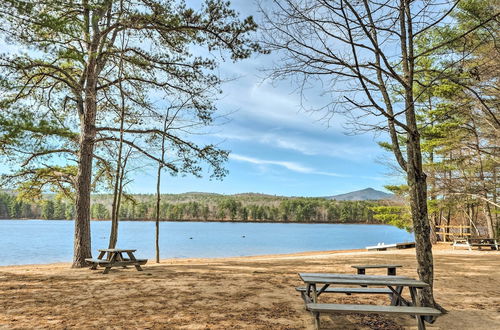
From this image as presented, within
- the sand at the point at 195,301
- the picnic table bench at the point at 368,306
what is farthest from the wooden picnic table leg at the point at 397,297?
the sand at the point at 195,301

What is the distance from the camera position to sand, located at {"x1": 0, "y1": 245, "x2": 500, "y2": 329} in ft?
12.3

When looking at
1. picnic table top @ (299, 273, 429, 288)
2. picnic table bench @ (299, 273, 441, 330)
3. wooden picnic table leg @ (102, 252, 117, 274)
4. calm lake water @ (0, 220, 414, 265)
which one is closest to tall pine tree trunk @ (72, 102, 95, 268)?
wooden picnic table leg @ (102, 252, 117, 274)

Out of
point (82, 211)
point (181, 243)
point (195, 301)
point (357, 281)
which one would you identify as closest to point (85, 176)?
point (82, 211)

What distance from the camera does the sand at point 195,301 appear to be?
374cm

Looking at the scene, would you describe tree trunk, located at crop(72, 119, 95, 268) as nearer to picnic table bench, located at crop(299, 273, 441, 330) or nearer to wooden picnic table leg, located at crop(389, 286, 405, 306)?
picnic table bench, located at crop(299, 273, 441, 330)

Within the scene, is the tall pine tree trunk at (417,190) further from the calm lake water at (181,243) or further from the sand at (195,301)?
the calm lake water at (181,243)

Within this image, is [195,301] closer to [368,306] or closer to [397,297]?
[368,306]

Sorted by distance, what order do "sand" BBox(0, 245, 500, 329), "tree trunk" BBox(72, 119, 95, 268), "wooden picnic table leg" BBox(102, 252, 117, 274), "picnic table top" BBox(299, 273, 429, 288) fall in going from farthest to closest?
"tree trunk" BBox(72, 119, 95, 268), "wooden picnic table leg" BBox(102, 252, 117, 274), "sand" BBox(0, 245, 500, 329), "picnic table top" BBox(299, 273, 429, 288)

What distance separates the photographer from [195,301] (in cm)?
466

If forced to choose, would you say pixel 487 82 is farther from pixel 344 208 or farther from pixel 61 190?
pixel 344 208

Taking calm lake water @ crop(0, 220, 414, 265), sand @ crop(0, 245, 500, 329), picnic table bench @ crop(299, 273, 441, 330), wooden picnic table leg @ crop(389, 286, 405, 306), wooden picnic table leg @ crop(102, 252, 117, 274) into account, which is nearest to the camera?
picnic table bench @ crop(299, 273, 441, 330)

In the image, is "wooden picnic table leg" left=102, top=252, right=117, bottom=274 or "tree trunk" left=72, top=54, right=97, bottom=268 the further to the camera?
"tree trunk" left=72, top=54, right=97, bottom=268

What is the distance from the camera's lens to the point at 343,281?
11.6 ft

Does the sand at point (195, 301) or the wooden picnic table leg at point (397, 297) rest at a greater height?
the wooden picnic table leg at point (397, 297)
